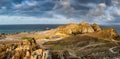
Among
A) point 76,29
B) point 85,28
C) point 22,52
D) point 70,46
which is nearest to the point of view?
point 22,52

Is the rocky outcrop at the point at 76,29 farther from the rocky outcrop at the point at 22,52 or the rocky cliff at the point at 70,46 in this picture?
the rocky outcrop at the point at 22,52

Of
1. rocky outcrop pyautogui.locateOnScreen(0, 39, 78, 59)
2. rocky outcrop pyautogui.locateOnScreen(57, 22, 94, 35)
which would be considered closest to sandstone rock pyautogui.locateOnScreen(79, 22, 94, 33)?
rocky outcrop pyautogui.locateOnScreen(57, 22, 94, 35)

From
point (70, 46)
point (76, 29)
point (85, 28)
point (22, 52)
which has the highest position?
point (22, 52)

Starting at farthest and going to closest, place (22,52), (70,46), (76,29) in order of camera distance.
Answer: (76,29), (70,46), (22,52)

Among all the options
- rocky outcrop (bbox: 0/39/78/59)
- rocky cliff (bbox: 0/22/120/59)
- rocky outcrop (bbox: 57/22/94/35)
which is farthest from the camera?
rocky outcrop (bbox: 57/22/94/35)

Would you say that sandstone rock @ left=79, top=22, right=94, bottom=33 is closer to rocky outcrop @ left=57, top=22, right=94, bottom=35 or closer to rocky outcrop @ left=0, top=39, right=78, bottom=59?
rocky outcrop @ left=57, top=22, right=94, bottom=35

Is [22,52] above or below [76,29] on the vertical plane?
above

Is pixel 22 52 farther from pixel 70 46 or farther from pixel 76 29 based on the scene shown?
pixel 76 29

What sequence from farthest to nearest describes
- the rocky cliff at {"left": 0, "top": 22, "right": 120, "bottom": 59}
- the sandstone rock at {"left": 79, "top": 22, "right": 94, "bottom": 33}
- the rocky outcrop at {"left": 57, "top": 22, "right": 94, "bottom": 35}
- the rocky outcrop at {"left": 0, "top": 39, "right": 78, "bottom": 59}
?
the sandstone rock at {"left": 79, "top": 22, "right": 94, "bottom": 33}
the rocky outcrop at {"left": 57, "top": 22, "right": 94, "bottom": 35}
the rocky cliff at {"left": 0, "top": 22, "right": 120, "bottom": 59}
the rocky outcrop at {"left": 0, "top": 39, "right": 78, "bottom": 59}

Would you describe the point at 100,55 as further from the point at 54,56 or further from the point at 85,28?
the point at 85,28

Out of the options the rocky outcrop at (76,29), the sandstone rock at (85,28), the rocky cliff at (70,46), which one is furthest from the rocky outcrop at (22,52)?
the sandstone rock at (85,28)

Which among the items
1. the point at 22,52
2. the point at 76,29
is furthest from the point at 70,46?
the point at 22,52

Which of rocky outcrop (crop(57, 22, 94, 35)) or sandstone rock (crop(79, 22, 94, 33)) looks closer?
rocky outcrop (crop(57, 22, 94, 35))

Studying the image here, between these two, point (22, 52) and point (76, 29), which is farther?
point (76, 29)
